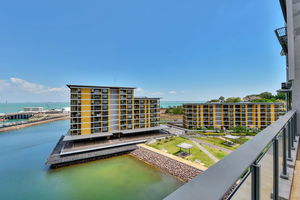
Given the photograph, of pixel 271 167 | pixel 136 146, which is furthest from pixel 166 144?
pixel 271 167

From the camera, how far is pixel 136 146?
17531mm

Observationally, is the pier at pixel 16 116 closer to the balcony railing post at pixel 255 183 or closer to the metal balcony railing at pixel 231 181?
the metal balcony railing at pixel 231 181

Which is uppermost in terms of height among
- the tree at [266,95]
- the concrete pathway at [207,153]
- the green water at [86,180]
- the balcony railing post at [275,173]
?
the tree at [266,95]

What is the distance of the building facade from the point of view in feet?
58.9

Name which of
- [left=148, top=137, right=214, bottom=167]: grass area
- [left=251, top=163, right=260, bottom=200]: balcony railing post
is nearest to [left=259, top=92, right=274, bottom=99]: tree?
[left=148, top=137, right=214, bottom=167]: grass area

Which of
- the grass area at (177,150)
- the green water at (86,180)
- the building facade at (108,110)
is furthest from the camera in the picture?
the building facade at (108,110)

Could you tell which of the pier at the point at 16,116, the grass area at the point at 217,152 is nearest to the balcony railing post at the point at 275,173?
the grass area at the point at 217,152

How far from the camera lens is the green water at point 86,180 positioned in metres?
9.85

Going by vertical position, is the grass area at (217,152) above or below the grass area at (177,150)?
above

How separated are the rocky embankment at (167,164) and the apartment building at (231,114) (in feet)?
46.5

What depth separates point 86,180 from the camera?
1141 cm

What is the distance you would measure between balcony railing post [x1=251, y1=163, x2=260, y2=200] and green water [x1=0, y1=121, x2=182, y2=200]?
1055cm

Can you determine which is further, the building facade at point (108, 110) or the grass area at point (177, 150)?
the building facade at point (108, 110)

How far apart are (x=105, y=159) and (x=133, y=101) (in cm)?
A: 1015
